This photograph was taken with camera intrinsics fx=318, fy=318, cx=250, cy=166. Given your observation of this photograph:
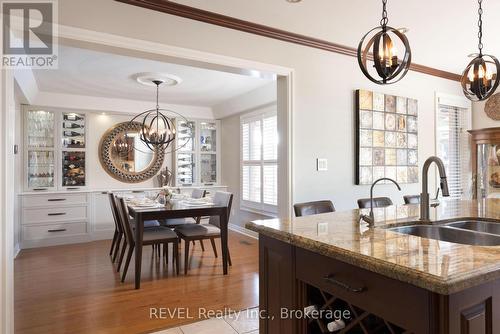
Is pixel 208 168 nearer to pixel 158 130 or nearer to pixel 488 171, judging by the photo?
pixel 158 130

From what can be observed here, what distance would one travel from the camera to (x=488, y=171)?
4.47m

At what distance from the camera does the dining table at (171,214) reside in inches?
132

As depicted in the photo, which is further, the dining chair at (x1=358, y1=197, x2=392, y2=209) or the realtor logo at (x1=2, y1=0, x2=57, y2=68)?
the dining chair at (x1=358, y1=197, x2=392, y2=209)

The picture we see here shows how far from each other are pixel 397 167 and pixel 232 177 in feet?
11.1

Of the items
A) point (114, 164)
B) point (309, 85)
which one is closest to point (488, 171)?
point (309, 85)

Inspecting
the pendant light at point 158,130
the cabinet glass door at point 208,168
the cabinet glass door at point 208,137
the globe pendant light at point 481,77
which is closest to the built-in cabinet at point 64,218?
the pendant light at point 158,130

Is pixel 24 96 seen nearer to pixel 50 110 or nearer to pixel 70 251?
pixel 50 110

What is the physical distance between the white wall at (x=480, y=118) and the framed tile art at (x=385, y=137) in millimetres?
1559

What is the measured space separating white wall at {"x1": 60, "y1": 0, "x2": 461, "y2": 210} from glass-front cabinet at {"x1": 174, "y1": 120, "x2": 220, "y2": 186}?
3.62m

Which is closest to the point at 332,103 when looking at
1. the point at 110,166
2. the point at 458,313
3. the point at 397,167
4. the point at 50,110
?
the point at 397,167

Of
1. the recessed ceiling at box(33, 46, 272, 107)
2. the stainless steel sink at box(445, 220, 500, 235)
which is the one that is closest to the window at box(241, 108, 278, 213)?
the recessed ceiling at box(33, 46, 272, 107)

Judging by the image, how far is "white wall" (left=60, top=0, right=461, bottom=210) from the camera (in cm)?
258

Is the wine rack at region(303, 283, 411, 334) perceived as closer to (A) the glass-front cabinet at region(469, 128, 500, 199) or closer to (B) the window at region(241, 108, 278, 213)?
(B) the window at region(241, 108, 278, 213)

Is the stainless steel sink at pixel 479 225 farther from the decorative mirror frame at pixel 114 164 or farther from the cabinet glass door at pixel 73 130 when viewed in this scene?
the cabinet glass door at pixel 73 130
